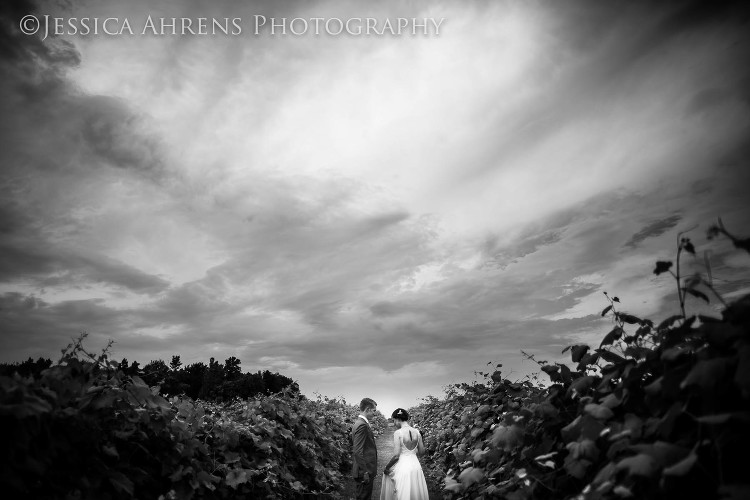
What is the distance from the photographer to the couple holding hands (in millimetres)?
7953

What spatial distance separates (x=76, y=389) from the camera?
335cm

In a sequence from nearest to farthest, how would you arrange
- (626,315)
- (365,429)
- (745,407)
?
(745,407) → (626,315) → (365,429)

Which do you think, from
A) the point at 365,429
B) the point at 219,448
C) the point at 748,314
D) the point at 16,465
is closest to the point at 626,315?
the point at 748,314

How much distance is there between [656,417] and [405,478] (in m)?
6.61

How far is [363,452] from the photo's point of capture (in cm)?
905

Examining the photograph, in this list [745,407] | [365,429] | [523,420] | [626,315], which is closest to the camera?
[745,407]

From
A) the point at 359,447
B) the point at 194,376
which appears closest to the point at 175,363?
the point at 194,376

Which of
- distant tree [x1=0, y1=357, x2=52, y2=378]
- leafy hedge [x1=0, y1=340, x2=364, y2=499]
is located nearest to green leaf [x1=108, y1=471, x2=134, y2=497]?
leafy hedge [x1=0, y1=340, x2=364, y2=499]

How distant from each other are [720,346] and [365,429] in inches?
329

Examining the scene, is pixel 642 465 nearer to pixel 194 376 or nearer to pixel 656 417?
pixel 656 417

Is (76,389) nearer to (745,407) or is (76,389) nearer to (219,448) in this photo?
(219,448)

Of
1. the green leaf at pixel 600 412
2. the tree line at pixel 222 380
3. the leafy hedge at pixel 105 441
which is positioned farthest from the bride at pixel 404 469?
the tree line at pixel 222 380

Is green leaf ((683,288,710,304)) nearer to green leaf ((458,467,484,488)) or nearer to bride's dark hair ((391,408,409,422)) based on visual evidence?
green leaf ((458,467,484,488))

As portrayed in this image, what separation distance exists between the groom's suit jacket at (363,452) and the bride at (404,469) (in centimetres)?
52
